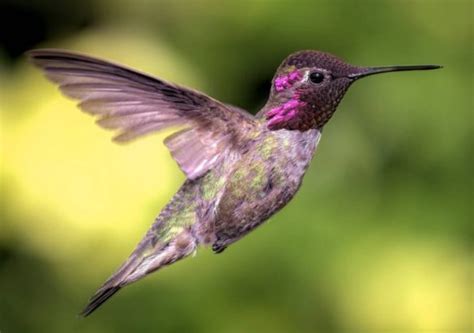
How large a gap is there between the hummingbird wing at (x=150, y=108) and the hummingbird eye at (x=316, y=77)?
0.55ft

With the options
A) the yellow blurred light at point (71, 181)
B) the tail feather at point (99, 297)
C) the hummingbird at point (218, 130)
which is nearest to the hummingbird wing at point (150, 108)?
the hummingbird at point (218, 130)

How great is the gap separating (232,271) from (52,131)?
35.5 inches

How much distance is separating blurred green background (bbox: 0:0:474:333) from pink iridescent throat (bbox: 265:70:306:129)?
1895mm

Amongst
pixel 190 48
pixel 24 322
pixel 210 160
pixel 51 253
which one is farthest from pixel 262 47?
pixel 210 160

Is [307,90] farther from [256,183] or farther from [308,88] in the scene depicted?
[256,183]

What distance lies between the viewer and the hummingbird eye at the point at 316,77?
1396 millimetres

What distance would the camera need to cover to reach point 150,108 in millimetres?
1497

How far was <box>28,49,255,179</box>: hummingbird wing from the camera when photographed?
4.39 ft

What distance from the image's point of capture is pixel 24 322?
3621 mm

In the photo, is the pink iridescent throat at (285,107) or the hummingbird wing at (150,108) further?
the pink iridescent throat at (285,107)

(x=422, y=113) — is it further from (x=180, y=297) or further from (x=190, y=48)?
(x=180, y=297)

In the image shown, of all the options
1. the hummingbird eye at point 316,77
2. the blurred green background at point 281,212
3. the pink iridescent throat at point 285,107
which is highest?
the hummingbird eye at point 316,77

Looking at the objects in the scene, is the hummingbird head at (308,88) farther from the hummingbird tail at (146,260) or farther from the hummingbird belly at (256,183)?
the hummingbird tail at (146,260)

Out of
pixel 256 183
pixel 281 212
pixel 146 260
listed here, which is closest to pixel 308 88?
pixel 256 183
